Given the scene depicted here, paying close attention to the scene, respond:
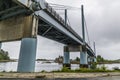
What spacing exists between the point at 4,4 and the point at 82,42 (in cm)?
3304

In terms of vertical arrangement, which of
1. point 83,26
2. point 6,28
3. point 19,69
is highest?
point 83,26

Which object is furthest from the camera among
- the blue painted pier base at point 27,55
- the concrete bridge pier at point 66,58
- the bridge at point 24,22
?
the concrete bridge pier at point 66,58

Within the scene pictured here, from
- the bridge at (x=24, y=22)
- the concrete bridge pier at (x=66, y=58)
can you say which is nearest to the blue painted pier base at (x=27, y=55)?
the bridge at (x=24, y=22)

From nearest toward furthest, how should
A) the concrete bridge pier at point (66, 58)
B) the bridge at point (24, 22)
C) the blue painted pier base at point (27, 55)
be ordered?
the blue painted pier base at point (27, 55), the bridge at point (24, 22), the concrete bridge pier at point (66, 58)

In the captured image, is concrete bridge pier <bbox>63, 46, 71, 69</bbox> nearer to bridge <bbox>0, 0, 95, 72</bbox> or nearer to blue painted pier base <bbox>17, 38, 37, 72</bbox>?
bridge <bbox>0, 0, 95, 72</bbox>

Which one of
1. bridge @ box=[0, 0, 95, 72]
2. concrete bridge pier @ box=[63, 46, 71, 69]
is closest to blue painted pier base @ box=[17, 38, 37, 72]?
bridge @ box=[0, 0, 95, 72]

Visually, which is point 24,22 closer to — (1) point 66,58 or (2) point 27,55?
(2) point 27,55

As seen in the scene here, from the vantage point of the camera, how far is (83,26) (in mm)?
55281

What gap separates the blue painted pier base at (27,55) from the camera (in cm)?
Answer: 1863

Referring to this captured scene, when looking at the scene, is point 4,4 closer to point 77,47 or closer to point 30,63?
point 30,63

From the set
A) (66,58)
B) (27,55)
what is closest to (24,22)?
(27,55)

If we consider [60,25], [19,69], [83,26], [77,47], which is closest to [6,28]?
[19,69]

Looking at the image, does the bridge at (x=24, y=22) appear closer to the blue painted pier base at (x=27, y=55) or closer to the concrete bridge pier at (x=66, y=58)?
the blue painted pier base at (x=27, y=55)

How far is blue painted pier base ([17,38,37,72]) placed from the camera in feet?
61.1
